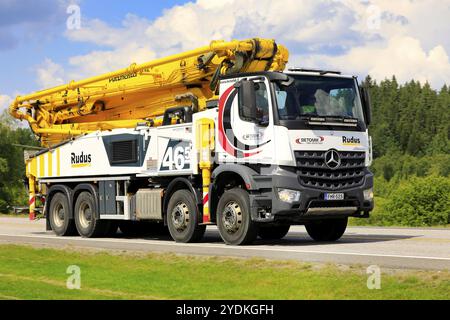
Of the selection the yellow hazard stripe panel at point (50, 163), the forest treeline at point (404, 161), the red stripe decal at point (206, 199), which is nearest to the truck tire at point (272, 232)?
the red stripe decal at point (206, 199)

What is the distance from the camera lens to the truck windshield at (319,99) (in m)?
15.0

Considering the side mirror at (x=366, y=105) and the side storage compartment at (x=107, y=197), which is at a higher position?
the side mirror at (x=366, y=105)

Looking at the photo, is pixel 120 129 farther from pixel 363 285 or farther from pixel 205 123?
pixel 363 285

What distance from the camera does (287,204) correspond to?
1473 centimetres

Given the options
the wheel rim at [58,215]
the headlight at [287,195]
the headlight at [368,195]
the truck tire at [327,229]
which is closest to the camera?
the headlight at [287,195]

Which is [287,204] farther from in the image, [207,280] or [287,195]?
[207,280]

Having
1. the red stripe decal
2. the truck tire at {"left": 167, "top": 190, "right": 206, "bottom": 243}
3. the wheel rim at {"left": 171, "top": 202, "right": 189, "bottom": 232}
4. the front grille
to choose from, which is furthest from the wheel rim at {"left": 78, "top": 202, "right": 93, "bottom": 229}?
the front grille

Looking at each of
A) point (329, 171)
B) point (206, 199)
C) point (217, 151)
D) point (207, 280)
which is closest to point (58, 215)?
point (206, 199)

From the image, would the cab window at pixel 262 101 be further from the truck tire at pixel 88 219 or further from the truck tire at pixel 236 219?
the truck tire at pixel 88 219

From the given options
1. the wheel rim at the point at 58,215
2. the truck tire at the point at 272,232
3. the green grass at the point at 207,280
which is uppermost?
the wheel rim at the point at 58,215

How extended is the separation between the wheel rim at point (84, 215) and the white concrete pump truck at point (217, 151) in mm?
37

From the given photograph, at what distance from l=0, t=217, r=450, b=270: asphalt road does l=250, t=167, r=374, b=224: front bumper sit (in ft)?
1.98

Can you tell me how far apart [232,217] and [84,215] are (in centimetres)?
619

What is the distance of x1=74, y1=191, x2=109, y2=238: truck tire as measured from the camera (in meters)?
19.8
